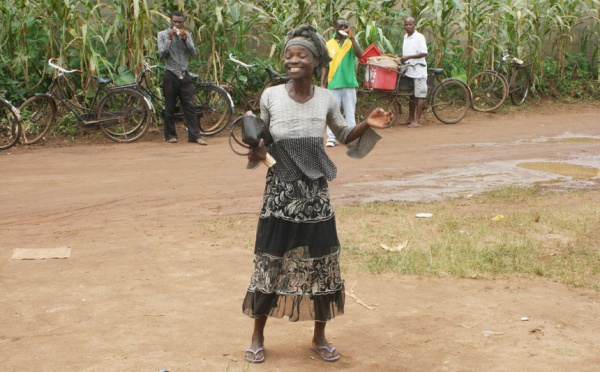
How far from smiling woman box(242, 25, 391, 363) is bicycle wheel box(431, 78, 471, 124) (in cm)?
1007

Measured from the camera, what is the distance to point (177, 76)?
1176cm

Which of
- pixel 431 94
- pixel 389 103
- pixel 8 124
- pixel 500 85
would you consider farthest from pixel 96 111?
pixel 500 85

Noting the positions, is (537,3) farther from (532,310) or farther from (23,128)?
(532,310)

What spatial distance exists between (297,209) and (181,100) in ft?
26.3

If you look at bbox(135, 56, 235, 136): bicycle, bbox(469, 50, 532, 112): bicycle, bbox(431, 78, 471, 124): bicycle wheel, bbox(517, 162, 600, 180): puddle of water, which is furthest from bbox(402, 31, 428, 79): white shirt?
bbox(517, 162, 600, 180): puddle of water

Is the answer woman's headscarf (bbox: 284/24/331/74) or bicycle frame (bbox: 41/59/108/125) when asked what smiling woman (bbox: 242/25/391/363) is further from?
bicycle frame (bbox: 41/59/108/125)

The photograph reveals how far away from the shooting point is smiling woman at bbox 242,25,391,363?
4.28 m

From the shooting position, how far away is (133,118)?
12227 mm

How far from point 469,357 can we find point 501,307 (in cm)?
90

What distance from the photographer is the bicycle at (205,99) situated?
12.3 m

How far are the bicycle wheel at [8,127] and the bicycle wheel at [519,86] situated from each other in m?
9.24

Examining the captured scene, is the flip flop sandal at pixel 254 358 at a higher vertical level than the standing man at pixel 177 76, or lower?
lower

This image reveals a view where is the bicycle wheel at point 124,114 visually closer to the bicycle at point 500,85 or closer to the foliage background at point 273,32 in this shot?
the foliage background at point 273,32

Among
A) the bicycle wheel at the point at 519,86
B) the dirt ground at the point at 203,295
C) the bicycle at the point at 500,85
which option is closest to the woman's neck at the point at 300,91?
the dirt ground at the point at 203,295
